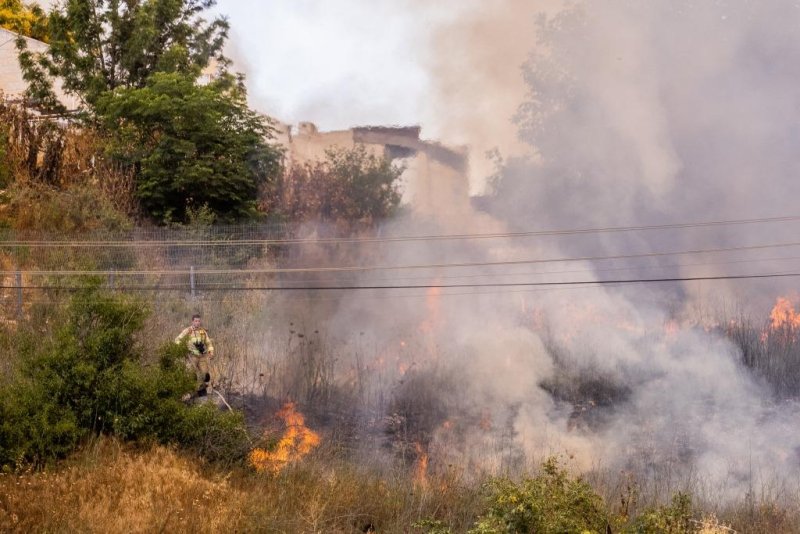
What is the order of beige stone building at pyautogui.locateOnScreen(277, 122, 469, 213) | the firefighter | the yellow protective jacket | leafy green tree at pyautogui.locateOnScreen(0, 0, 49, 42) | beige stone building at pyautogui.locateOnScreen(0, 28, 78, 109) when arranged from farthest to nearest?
leafy green tree at pyautogui.locateOnScreen(0, 0, 49, 42) < beige stone building at pyautogui.locateOnScreen(0, 28, 78, 109) < beige stone building at pyautogui.locateOnScreen(277, 122, 469, 213) < the yellow protective jacket < the firefighter

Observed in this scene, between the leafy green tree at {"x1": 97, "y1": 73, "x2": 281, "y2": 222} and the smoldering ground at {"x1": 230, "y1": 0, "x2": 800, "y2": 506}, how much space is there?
3.99 metres

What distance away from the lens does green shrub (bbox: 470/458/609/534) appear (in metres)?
9.52

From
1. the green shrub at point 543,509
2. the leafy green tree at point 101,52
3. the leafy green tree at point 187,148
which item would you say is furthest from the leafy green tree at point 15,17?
the green shrub at point 543,509

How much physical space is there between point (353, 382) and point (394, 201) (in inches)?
310

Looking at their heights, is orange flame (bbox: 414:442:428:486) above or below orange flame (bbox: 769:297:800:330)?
below

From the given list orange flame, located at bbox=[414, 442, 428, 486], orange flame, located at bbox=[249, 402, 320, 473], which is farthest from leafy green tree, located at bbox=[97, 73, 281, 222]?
orange flame, located at bbox=[414, 442, 428, 486]

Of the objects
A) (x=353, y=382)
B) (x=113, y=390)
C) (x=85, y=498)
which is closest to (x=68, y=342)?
(x=113, y=390)

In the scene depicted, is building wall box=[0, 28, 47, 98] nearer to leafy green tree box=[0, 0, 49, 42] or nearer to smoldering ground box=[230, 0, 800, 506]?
leafy green tree box=[0, 0, 49, 42]

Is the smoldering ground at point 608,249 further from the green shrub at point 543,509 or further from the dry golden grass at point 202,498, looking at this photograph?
the green shrub at point 543,509

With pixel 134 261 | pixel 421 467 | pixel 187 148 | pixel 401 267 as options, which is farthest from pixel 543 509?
pixel 187 148

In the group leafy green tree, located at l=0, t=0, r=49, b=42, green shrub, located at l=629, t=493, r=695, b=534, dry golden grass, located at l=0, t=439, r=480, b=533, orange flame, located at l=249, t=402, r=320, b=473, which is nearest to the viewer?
green shrub, located at l=629, t=493, r=695, b=534

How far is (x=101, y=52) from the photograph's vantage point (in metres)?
28.8

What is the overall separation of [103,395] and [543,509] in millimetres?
7228

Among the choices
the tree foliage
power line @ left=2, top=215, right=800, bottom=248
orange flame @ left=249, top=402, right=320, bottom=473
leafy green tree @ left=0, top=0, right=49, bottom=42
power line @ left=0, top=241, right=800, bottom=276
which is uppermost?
leafy green tree @ left=0, top=0, right=49, bottom=42
